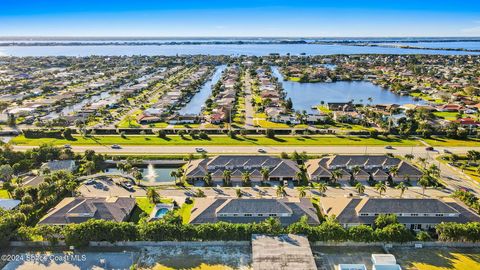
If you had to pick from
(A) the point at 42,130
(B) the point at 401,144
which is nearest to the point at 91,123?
(A) the point at 42,130

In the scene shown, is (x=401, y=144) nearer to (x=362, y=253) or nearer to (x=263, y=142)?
(x=263, y=142)

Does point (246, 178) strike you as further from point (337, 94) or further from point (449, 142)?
point (337, 94)

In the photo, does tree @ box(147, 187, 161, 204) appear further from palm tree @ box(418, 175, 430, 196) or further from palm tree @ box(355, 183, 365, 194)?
palm tree @ box(418, 175, 430, 196)

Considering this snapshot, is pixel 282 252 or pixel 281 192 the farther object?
pixel 281 192

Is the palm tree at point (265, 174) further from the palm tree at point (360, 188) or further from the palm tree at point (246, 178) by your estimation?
the palm tree at point (360, 188)

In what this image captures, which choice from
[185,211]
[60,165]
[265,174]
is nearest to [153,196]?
[185,211]

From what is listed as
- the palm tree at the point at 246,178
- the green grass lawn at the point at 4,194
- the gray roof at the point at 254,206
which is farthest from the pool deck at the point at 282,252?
the green grass lawn at the point at 4,194
